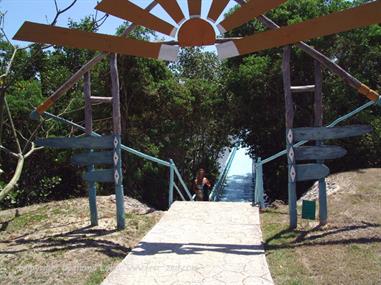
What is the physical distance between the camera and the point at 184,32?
6.44m

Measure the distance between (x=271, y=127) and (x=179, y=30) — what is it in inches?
331

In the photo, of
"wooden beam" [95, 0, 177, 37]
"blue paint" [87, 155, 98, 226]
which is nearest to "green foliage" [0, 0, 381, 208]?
"blue paint" [87, 155, 98, 226]

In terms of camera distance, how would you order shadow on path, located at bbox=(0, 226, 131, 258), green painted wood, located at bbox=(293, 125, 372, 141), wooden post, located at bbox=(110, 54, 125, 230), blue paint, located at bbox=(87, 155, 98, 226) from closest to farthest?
1. shadow on path, located at bbox=(0, 226, 131, 258)
2. green painted wood, located at bbox=(293, 125, 372, 141)
3. wooden post, located at bbox=(110, 54, 125, 230)
4. blue paint, located at bbox=(87, 155, 98, 226)

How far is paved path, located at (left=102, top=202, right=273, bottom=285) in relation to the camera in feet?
16.1

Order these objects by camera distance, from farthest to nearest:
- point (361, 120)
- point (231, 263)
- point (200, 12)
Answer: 1. point (361, 120)
2. point (200, 12)
3. point (231, 263)

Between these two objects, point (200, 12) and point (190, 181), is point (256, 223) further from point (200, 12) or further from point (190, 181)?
point (190, 181)

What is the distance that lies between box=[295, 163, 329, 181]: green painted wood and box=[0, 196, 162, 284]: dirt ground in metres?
2.40

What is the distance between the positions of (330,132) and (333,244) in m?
1.55

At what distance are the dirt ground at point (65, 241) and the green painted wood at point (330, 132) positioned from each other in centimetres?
266

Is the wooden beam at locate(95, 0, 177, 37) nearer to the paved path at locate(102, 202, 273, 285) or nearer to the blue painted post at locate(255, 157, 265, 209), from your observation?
the paved path at locate(102, 202, 273, 285)

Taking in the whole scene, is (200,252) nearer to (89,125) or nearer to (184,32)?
(89,125)

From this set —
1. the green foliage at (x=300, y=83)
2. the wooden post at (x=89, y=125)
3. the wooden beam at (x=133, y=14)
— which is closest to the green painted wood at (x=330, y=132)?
the wooden beam at (x=133, y=14)

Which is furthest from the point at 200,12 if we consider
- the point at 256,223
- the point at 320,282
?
the point at 320,282

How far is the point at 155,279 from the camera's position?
15.9ft
